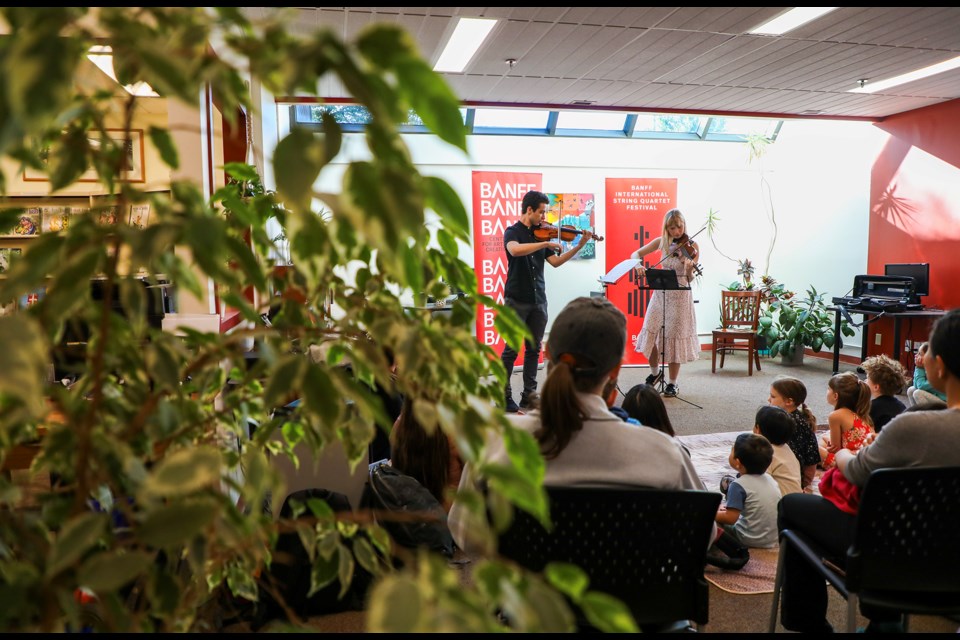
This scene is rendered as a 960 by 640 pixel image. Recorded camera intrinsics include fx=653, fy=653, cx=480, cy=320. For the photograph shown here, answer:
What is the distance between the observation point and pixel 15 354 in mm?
418

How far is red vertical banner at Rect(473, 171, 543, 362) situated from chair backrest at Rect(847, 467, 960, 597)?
5.85 meters

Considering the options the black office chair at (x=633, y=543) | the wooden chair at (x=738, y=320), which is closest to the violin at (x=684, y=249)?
the wooden chair at (x=738, y=320)

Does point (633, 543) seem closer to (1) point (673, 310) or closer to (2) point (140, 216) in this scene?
(2) point (140, 216)

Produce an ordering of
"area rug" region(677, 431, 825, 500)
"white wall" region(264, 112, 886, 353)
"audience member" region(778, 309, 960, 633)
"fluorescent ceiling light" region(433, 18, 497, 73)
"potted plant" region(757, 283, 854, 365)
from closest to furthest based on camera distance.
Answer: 1. "audience member" region(778, 309, 960, 633)
2. "area rug" region(677, 431, 825, 500)
3. "fluorescent ceiling light" region(433, 18, 497, 73)
4. "potted plant" region(757, 283, 854, 365)
5. "white wall" region(264, 112, 886, 353)

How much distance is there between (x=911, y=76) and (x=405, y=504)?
6287mm

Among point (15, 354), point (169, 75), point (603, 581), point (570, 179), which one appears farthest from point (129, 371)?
point (570, 179)

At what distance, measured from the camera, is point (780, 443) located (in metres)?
3.04

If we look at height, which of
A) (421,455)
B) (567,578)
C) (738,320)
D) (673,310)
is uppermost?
(567,578)

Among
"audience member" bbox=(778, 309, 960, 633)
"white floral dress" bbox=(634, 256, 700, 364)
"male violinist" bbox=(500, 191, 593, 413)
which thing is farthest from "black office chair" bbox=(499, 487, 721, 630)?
"white floral dress" bbox=(634, 256, 700, 364)

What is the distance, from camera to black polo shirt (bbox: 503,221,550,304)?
516 centimetres

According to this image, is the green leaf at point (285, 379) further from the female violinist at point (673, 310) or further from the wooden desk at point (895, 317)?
the wooden desk at point (895, 317)

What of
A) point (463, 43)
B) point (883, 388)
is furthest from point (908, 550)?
point (463, 43)

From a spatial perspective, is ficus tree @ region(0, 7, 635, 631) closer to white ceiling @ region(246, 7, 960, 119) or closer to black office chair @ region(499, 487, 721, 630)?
black office chair @ region(499, 487, 721, 630)

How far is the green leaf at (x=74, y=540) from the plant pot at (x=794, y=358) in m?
8.37
